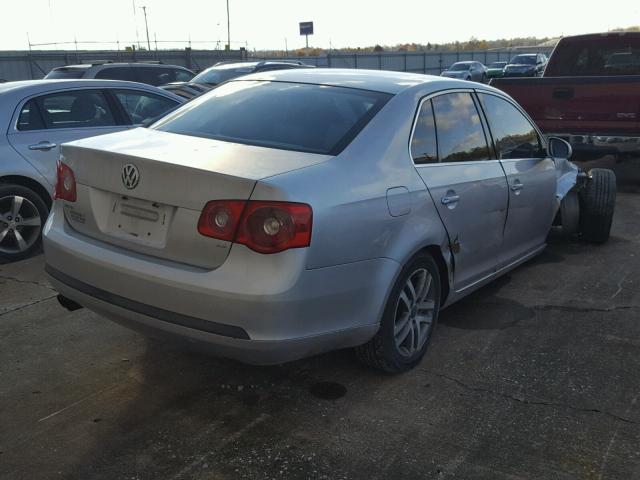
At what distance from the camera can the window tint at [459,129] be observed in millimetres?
4164

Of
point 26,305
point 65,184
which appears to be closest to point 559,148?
point 65,184

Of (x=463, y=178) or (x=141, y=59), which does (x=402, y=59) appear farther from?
(x=463, y=178)

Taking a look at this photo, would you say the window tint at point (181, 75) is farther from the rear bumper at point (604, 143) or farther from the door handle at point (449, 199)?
the door handle at point (449, 199)

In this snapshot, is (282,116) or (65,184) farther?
(282,116)

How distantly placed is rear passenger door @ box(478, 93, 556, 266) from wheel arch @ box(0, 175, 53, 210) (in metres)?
3.90

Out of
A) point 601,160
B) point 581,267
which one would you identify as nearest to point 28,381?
point 581,267

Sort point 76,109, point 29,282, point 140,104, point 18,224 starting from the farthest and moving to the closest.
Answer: point 140,104 → point 76,109 → point 18,224 → point 29,282

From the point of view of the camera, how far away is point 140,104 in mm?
7199

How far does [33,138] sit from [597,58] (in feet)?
26.5

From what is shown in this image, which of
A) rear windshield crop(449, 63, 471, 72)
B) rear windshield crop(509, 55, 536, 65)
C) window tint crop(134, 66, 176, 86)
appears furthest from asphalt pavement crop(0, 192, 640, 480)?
rear windshield crop(509, 55, 536, 65)

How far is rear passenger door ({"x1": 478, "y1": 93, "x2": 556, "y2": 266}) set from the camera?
15.9 feet

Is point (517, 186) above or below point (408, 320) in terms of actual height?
above

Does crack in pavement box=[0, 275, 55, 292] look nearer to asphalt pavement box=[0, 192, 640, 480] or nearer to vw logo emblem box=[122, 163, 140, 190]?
asphalt pavement box=[0, 192, 640, 480]

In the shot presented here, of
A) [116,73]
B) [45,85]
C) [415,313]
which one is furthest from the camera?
[116,73]
